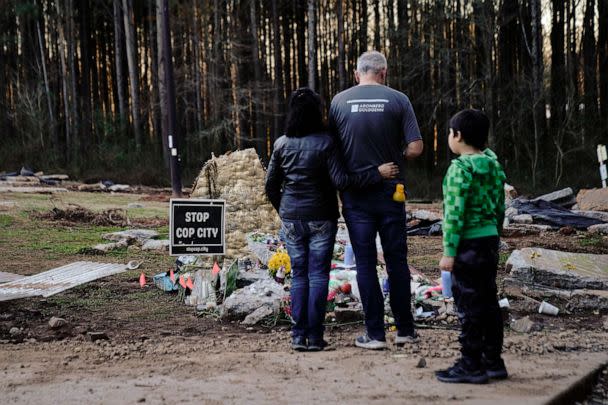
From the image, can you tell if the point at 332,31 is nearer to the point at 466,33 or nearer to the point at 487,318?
the point at 466,33

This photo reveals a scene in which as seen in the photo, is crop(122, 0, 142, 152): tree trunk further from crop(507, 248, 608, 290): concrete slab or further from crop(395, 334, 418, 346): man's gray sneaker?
crop(395, 334, 418, 346): man's gray sneaker

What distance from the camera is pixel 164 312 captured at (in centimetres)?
805

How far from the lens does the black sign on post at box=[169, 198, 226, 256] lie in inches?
335

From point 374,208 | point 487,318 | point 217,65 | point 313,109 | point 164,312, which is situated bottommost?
point 164,312

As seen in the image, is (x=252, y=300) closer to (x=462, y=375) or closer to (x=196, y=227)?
(x=196, y=227)

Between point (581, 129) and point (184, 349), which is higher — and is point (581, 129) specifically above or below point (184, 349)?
above

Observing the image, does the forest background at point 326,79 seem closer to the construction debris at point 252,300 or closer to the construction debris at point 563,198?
the construction debris at point 563,198

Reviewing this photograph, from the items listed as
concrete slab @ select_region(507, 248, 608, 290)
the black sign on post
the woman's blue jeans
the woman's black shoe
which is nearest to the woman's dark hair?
the woman's blue jeans

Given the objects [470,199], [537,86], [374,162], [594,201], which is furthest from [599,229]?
[537,86]

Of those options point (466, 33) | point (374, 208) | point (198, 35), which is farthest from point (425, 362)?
point (198, 35)

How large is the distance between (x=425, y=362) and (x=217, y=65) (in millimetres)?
32208

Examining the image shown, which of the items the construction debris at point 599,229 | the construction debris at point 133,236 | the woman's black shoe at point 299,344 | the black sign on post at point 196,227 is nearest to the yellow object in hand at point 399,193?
the woman's black shoe at point 299,344

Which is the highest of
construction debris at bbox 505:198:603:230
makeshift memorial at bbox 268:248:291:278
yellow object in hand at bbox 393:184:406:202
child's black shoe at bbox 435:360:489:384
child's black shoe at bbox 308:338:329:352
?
yellow object in hand at bbox 393:184:406:202

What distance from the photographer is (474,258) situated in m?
4.88
